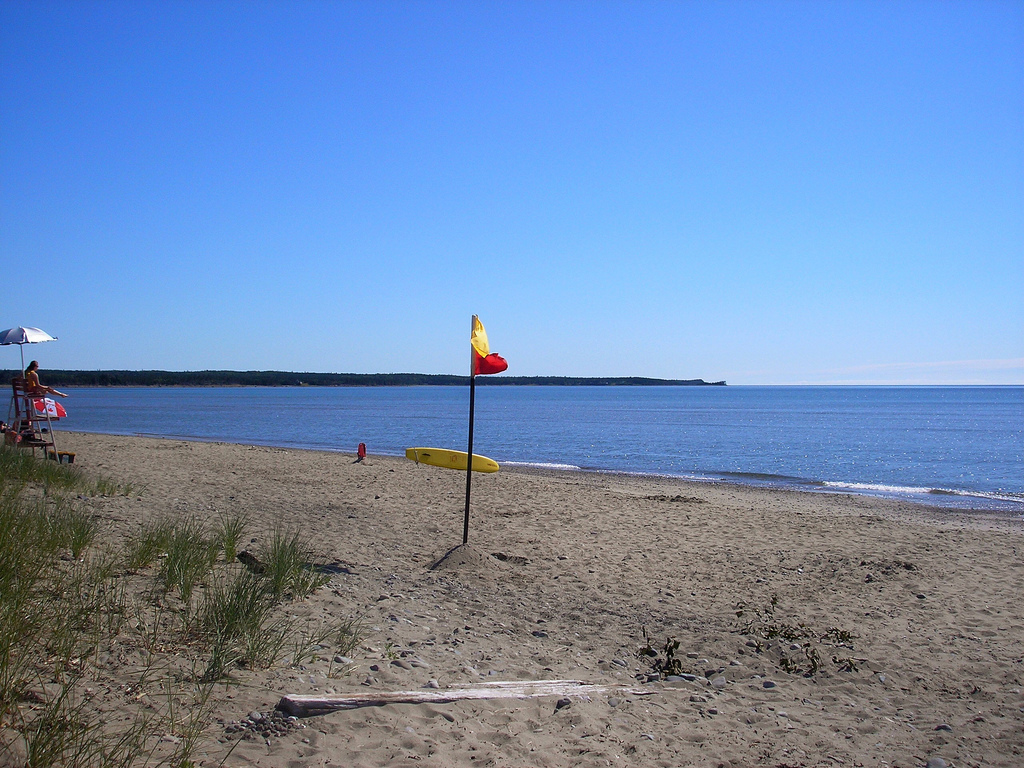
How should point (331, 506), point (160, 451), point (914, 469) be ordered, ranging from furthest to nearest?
point (914, 469), point (160, 451), point (331, 506)

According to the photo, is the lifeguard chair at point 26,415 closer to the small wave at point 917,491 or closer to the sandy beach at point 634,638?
the sandy beach at point 634,638

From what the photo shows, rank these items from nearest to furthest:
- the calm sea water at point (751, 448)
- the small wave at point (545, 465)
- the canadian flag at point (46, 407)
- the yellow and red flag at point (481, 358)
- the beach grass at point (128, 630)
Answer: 1. the beach grass at point (128, 630)
2. the yellow and red flag at point (481, 358)
3. the canadian flag at point (46, 407)
4. the calm sea water at point (751, 448)
5. the small wave at point (545, 465)

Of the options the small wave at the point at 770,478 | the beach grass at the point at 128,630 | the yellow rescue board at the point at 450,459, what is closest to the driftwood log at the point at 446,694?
the beach grass at the point at 128,630

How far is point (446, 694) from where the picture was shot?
13.8 feet

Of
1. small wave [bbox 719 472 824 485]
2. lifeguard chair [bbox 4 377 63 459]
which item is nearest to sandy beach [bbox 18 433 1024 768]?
lifeguard chair [bbox 4 377 63 459]

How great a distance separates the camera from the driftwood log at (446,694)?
148 inches

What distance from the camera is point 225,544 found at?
6707mm

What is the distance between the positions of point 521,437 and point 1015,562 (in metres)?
31.7

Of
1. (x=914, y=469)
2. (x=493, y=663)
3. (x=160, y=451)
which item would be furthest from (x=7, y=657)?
(x=914, y=469)

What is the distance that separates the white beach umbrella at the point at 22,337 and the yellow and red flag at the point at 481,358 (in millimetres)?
9483

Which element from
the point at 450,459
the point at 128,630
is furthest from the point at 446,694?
the point at 450,459

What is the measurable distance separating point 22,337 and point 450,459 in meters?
8.66

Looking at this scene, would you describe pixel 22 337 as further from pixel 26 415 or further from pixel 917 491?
pixel 917 491

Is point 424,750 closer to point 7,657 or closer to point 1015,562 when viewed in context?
point 7,657
